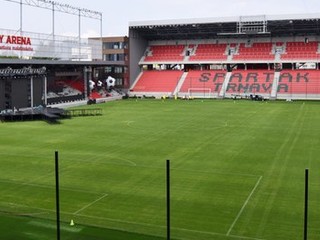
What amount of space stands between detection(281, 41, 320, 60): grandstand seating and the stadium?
27 centimetres

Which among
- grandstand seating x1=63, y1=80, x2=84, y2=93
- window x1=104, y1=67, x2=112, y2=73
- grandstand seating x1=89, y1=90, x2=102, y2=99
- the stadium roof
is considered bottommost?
grandstand seating x1=89, y1=90, x2=102, y2=99

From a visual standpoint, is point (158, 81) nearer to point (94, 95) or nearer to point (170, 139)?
point (94, 95)

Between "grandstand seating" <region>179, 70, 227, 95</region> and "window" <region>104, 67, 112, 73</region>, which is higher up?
"window" <region>104, 67, 112, 73</region>

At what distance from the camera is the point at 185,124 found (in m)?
39.9

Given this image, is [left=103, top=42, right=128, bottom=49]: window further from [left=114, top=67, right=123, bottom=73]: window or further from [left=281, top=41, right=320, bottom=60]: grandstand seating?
[left=281, top=41, right=320, bottom=60]: grandstand seating

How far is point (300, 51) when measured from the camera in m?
76.8

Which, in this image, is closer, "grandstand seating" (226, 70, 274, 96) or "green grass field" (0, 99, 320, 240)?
"green grass field" (0, 99, 320, 240)

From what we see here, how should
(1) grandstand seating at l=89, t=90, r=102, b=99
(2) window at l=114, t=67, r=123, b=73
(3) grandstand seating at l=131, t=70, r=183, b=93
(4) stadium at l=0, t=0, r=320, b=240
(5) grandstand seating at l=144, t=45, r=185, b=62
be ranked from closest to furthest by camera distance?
(4) stadium at l=0, t=0, r=320, b=240 → (1) grandstand seating at l=89, t=90, r=102, b=99 → (3) grandstand seating at l=131, t=70, r=183, b=93 → (2) window at l=114, t=67, r=123, b=73 → (5) grandstand seating at l=144, t=45, r=185, b=62

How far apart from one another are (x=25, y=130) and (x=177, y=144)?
535 inches

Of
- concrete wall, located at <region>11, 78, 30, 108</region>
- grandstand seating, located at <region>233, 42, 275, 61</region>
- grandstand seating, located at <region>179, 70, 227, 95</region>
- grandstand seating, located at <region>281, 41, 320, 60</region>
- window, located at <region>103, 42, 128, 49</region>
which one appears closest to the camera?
concrete wall, located at <region>11, 78, 30, 108</region>

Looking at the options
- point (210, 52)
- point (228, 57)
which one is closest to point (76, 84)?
point (210, 52)

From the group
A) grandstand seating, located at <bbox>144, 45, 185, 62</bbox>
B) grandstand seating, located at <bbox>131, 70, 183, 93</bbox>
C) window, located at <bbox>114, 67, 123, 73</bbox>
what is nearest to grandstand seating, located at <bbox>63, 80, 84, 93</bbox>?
grandstand seating, located at <bbox>131, 70, 183, 93</bbox>

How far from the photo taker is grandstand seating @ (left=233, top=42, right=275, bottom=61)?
78.1 m

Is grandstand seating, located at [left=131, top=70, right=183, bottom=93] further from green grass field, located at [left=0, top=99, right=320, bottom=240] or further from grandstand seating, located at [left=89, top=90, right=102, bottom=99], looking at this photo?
green grass field, located at [left=0, top=99, right=320, bottom=240]
